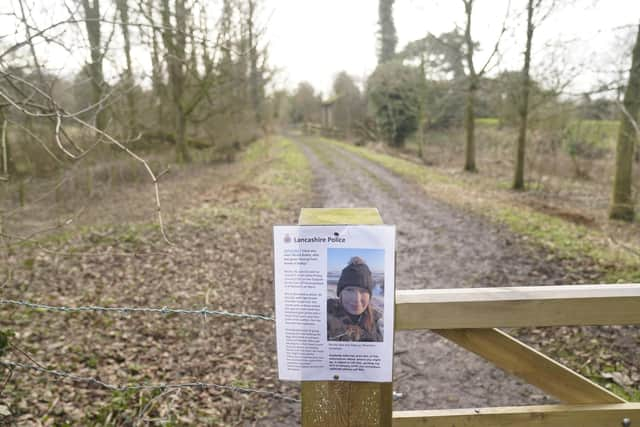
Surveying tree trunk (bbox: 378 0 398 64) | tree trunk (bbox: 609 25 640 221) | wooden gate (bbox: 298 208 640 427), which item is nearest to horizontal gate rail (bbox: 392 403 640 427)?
wooden gate (bbox: 298 208 640 427)

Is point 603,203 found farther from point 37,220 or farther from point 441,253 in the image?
point 37,220

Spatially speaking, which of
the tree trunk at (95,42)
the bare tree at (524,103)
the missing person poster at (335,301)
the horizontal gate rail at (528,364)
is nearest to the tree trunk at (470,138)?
the bare tree at (524,103)

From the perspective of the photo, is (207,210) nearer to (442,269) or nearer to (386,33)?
(442,269)

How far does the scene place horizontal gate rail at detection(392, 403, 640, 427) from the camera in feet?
6.13

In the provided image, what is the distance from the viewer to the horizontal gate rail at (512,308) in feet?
5.35

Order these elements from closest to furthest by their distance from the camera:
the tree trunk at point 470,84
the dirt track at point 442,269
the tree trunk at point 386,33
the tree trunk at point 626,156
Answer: the dirt track at point 442,269 < the tree trunk at point 626,156 < the tree trunk at point 470,84 < the tree trunk at point 386,33

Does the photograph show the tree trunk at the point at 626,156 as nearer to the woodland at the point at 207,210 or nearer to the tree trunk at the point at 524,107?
the woodland at the point at 207,210

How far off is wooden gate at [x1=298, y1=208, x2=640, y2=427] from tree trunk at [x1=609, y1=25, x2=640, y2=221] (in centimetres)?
973

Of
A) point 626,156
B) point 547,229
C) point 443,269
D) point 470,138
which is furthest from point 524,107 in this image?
point 443,269

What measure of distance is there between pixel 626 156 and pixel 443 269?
665cm

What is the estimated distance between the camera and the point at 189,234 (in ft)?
29.1

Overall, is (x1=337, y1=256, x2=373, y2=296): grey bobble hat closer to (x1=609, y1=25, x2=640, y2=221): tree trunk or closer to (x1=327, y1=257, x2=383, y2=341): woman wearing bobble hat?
(x1=327, y1=257, x2=383, y2=341): woman wearing bobble hat

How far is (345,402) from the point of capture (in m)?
1.58

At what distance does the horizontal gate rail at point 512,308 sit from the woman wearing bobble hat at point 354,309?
0.14 metres
